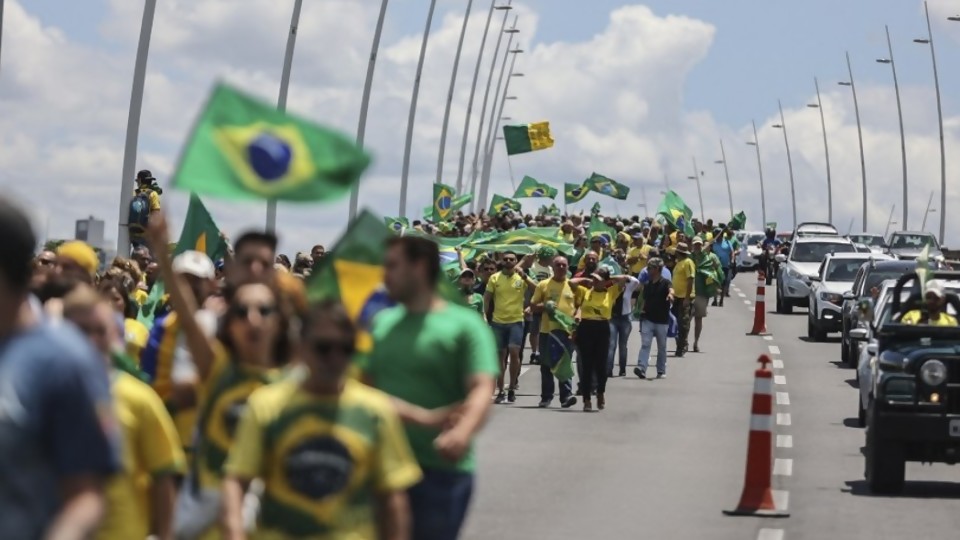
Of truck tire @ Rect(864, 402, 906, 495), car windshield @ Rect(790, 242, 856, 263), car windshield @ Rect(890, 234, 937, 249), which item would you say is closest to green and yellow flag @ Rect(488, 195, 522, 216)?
car windshield @ Rect(790, 242, 856, 263)

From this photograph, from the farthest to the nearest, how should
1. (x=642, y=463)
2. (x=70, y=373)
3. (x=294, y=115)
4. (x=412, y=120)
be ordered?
(x=412, y=120)
(x=642, y=463)
(x=294, y=115)
(x=70, y=373)

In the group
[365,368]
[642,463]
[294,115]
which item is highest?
[294,115]

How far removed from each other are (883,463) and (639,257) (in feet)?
56.0

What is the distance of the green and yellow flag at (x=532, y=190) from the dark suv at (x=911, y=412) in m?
48.4

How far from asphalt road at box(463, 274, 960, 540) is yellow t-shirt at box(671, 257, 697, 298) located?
2.10 m

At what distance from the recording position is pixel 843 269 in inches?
1674

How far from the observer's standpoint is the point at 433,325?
8.83m

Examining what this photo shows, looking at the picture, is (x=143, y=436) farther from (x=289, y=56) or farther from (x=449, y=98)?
(x=449, y=98)

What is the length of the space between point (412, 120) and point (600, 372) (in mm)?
33280

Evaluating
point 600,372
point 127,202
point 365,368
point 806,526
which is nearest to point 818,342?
point 600,372

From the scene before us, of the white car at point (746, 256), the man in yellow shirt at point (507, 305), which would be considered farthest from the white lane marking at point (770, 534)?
the white car at point (746, 256)

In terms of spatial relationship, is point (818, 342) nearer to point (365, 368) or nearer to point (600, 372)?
point (600, 372)

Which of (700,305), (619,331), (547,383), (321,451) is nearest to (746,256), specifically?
(700,305)

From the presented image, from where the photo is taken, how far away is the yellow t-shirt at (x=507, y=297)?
2766 cm
